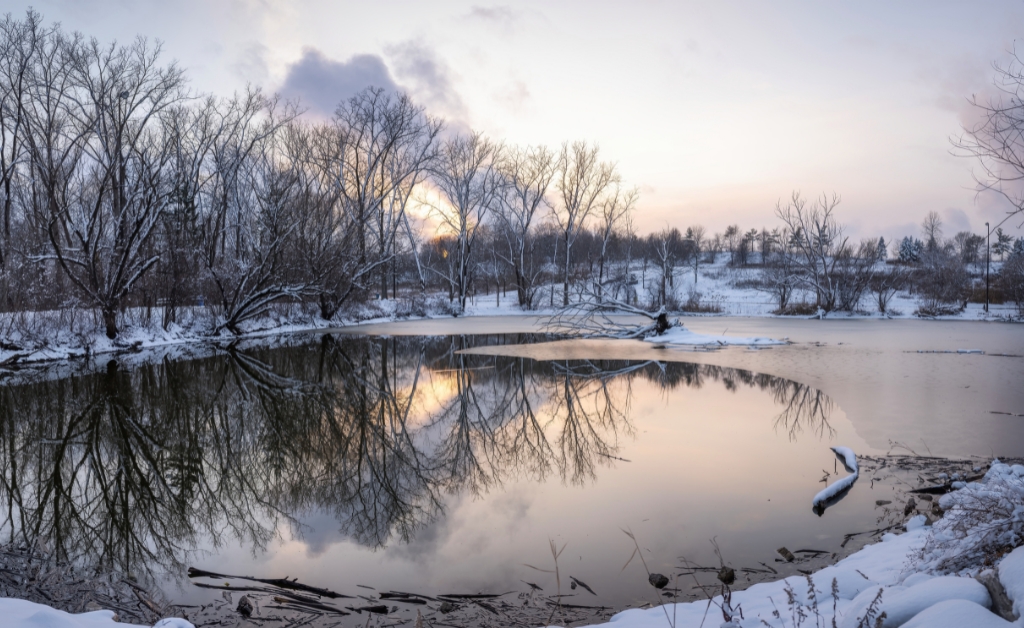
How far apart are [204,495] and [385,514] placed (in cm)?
227

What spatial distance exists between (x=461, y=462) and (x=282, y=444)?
2.81 metres

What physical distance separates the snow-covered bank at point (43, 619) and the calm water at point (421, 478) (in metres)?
1.06

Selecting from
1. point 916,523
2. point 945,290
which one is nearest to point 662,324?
point 916,523

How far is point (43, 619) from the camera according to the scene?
2.83 metres

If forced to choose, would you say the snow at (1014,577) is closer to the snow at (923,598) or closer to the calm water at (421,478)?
the snow at (923,598)

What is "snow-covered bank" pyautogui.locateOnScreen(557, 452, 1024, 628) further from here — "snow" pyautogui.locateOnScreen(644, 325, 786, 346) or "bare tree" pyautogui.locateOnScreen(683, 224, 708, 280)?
"bare tree" pyautogui.locateOnScreen(683, 224, 708, 280)

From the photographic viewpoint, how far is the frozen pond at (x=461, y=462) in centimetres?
495

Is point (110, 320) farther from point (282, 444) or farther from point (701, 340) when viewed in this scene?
point (701, 340)

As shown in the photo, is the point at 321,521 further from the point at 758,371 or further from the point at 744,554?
the point at 758,371

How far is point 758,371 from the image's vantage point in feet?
46.2

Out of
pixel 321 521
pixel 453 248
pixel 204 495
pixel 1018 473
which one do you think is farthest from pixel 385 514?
pixel 453 248

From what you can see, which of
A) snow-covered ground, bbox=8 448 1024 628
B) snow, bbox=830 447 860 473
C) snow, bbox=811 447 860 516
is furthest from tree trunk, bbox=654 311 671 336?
→ snow-covered ground, bbox=8 448 1024 628

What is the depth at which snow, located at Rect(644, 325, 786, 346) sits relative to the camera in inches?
787

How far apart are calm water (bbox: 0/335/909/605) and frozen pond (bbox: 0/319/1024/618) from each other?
32 millimetres
